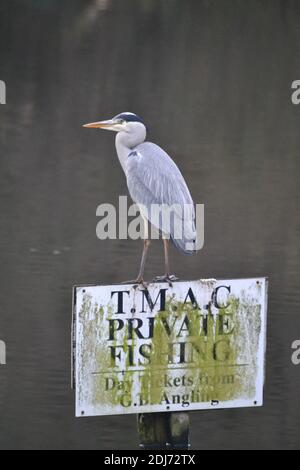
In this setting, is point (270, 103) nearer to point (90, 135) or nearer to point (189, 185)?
point (189, 185)

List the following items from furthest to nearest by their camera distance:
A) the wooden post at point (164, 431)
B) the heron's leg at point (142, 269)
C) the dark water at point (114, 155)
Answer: the wooden post at point (164, 431) < the heron's leg at point (142, 269) < the dark water at point (114, 155)

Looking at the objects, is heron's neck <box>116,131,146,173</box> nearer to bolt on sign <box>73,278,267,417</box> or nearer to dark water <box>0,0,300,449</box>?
dark water <box>0,0,300,449</box>

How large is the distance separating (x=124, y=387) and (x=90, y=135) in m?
1.01

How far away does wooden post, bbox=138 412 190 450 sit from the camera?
3697 millimetres

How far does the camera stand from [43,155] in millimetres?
3438

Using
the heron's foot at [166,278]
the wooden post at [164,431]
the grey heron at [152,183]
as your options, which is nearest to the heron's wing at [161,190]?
the grey heron at [152,183]

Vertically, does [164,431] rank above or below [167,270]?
below

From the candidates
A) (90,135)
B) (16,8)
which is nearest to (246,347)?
(90,135)

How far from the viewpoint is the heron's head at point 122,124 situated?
11.4ft

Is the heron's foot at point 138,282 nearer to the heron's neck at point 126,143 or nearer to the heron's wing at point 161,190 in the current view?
the heron's wing at point 161,190

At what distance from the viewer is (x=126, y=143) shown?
351cm

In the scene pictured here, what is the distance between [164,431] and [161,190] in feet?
3.25

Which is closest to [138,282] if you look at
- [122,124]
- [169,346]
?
[169,346]

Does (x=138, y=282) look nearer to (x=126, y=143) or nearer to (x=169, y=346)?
(x=169, y=346)
